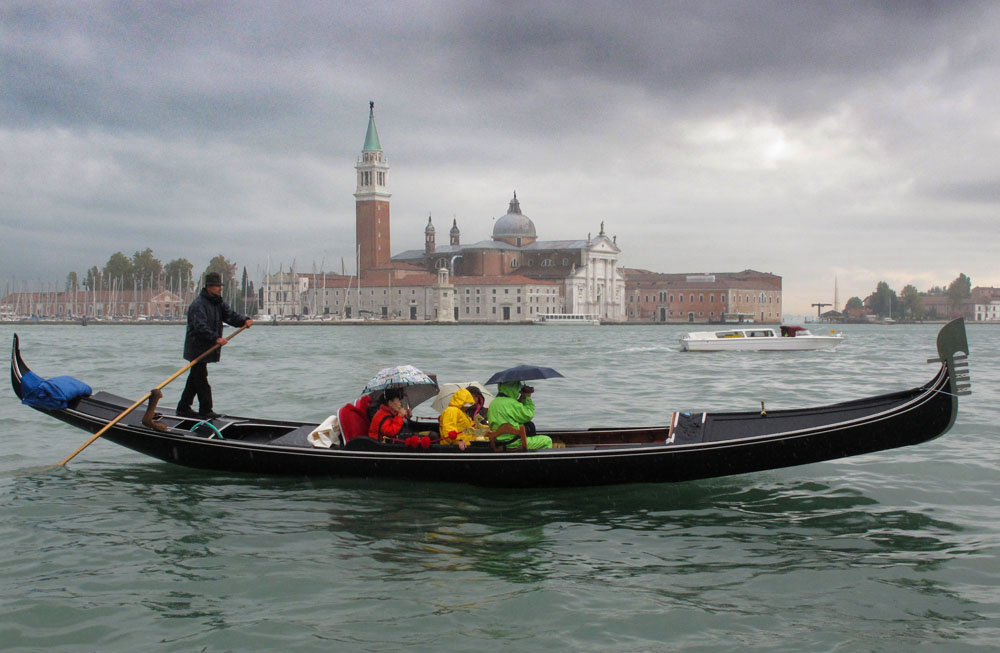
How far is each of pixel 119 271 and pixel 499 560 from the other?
85171 mm

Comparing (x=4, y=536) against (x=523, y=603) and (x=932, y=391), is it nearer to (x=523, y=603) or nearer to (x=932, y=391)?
(x=523, y=603)

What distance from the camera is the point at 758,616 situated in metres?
3.62

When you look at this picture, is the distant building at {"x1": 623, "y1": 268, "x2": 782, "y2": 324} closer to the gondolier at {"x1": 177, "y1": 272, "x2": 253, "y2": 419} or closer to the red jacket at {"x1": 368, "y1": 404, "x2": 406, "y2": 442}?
the gondolier at {"x1": 177, "y1": 272, "x2": 253, "y2": 419}

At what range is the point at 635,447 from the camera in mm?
5258

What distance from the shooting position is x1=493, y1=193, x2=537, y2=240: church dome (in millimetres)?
82000

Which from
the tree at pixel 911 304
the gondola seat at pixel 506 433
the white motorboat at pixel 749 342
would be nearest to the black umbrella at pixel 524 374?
the gondola seat at pixel 506 433

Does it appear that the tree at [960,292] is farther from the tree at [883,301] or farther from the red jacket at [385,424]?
the red jacket at [385,424]

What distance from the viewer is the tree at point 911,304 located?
9962 cm

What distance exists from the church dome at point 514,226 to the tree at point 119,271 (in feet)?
105

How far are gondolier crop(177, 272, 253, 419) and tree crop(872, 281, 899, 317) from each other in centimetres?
10311

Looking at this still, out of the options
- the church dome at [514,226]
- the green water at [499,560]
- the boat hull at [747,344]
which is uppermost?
the church dome at [514,226]

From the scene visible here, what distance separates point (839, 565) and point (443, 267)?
75432mm

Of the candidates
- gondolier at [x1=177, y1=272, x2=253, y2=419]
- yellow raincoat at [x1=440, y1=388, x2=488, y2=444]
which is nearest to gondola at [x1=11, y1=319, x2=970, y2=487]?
yellow raincoat at [x1=440, y1=388, x2=488, y2=444]

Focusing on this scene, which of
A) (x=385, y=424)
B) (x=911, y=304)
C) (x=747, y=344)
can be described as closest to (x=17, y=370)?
(x=385, y=424)
